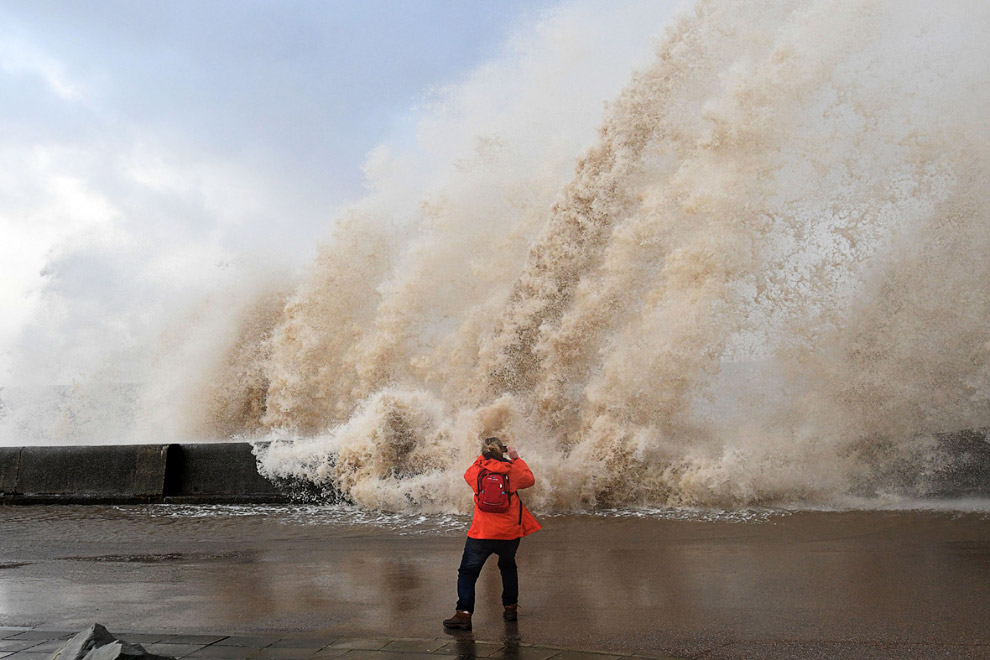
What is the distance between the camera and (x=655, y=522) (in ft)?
27.9

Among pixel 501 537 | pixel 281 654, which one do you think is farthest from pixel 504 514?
pixel 281 654

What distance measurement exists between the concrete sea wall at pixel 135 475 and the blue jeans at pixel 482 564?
234 inches

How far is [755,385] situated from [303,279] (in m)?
10.7

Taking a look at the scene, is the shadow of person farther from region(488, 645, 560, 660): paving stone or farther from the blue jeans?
the blue jeans

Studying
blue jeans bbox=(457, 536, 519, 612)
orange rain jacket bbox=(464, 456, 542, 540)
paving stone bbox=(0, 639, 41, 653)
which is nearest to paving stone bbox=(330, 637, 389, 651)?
blue jeans bbox=(457, 536, 519, 612)

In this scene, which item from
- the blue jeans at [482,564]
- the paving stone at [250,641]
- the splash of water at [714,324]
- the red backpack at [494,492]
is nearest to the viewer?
the paving stone at [250,641]

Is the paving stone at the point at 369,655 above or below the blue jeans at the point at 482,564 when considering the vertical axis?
below

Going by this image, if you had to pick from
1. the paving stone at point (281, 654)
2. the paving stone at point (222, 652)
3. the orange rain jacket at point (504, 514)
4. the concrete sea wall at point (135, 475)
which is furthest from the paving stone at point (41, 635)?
the concrete sea wall at point (135, 475)

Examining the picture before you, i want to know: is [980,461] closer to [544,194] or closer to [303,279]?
[544,194]

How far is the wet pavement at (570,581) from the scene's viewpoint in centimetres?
449

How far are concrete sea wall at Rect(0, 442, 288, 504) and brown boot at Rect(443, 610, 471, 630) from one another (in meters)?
6.00

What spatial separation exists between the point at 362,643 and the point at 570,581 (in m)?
1.99

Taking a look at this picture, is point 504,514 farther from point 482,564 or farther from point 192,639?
point 192,639

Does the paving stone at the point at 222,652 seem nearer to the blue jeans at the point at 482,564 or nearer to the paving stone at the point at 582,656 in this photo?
the blue jeans at the point at 482,564
